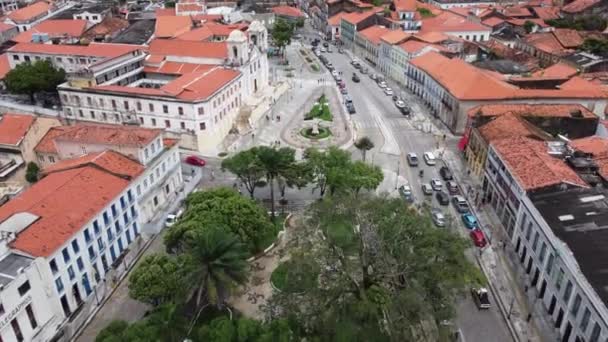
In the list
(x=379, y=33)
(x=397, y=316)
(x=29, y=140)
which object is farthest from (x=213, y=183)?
(x=379, y=33)

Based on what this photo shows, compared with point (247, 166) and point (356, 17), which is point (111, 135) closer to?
point (247, 166)

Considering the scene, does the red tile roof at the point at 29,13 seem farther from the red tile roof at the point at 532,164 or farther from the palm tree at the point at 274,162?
the red tile roof at the point at 532,164

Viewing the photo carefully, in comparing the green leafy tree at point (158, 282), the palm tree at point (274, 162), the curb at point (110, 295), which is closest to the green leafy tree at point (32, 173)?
the curb at point (110, 295)

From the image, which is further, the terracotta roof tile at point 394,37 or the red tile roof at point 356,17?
the red tile roof at point 356,17

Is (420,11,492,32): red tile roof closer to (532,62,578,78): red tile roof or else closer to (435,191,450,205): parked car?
(532,62,578,78): red tile roof

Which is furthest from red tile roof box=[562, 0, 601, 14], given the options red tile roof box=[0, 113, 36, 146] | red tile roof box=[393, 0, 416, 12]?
red tile roof box=[0, 113, 36, 146]

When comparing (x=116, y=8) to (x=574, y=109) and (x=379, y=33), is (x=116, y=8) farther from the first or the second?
(x=574, y=109)

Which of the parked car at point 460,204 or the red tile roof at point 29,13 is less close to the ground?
the red tile roof at point 29,13
